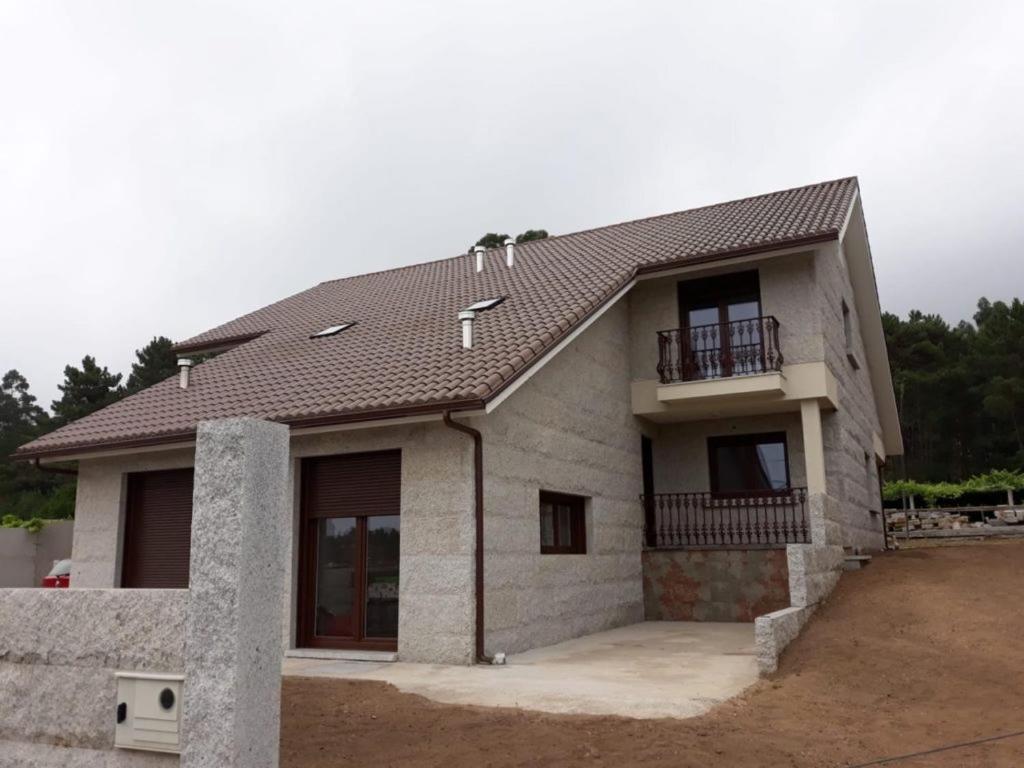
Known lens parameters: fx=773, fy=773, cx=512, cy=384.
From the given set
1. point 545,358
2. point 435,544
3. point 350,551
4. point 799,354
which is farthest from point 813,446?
point 350,551

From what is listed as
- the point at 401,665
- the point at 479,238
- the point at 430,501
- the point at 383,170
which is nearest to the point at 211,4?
the point at 430,501

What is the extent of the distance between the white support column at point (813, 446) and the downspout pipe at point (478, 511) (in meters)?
6.04

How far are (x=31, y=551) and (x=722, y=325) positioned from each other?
17.4m

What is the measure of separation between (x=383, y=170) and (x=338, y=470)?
1521 cm

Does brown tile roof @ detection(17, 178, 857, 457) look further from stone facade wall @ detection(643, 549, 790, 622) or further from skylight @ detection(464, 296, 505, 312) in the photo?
stone facade wall @ detection(643, 549, 790, 622)

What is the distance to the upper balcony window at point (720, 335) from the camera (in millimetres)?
13109

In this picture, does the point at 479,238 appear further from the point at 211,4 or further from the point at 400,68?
the point at 211,4

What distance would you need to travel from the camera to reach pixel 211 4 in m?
11.1

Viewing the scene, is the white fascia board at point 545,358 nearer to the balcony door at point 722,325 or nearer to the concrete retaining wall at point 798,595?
the balcony door at point 722,325

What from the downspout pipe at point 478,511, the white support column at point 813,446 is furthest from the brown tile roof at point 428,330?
the white support column at point 813,446

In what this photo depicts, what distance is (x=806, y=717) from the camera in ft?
20.3

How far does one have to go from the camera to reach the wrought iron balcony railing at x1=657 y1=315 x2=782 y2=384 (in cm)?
1298

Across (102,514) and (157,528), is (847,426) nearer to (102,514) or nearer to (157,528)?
(157,528)

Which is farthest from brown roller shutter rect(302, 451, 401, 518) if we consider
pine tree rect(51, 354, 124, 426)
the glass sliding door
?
pine tree rect(51, 354, 124, 426)
